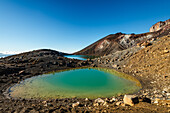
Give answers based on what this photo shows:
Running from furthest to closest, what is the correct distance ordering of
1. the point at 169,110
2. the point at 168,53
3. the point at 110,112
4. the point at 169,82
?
the point at 168,53, the point at 169,82, the point at 110,112, the point at 169,110

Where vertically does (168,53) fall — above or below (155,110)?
above

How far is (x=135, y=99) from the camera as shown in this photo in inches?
257

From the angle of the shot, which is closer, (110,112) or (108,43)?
(110,112)

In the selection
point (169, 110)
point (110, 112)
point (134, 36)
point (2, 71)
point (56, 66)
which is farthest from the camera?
point (134, 36)

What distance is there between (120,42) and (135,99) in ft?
297

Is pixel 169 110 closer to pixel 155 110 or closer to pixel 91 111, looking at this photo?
pixel 155 110

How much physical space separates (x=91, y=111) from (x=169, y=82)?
1222 cm

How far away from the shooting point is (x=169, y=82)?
38.4 feet

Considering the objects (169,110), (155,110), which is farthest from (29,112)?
(169,110)

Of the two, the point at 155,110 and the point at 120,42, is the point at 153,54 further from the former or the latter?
the point at 120,42

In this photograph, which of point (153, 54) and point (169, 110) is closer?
point (169, 110)

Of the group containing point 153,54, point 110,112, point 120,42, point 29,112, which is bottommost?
point 29,112

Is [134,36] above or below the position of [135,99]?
above

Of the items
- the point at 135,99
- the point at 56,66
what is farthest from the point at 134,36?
the point at 135,99
